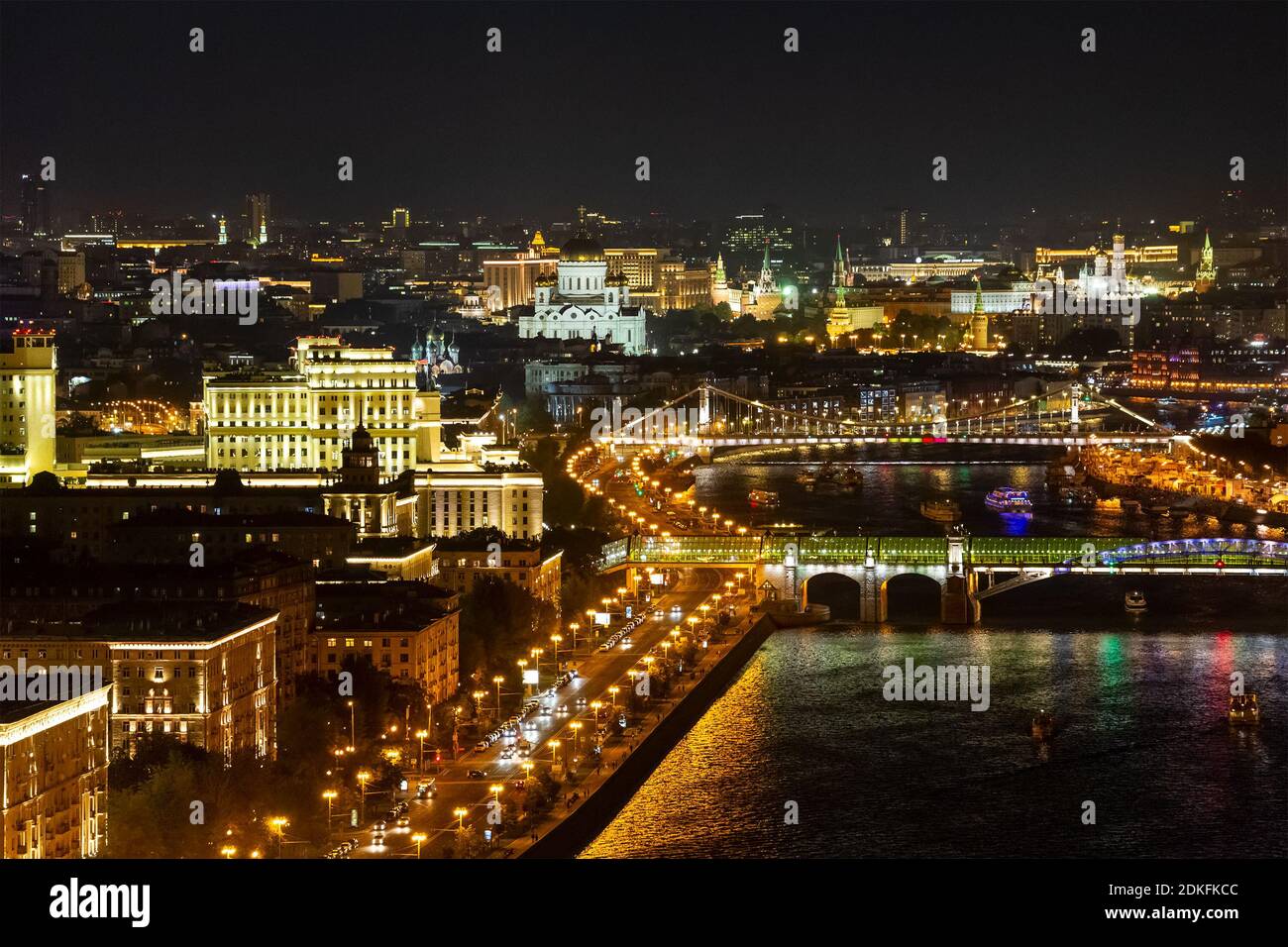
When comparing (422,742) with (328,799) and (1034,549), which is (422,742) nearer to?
(328,799)

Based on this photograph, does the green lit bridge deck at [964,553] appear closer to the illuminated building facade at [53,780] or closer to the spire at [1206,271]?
the illuminated building facade at [53,780]

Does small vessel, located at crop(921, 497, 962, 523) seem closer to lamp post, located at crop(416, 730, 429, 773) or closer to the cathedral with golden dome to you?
lamp post, located at crop(416, 730, 429, 773)

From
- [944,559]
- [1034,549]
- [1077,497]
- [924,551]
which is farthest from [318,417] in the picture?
[1077,497]

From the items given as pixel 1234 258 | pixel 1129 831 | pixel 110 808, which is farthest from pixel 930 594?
pixel 1234 258

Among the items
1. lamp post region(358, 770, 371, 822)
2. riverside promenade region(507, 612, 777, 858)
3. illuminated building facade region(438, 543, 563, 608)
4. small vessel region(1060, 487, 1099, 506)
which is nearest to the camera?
riverside promenade region(507, 612, 777, 858)

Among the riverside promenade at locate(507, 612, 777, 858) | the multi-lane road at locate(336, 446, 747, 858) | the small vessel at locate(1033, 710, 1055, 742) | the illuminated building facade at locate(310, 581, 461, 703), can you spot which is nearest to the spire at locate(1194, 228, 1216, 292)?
the multi-lane road at locate(336, 446, 747, 858)
